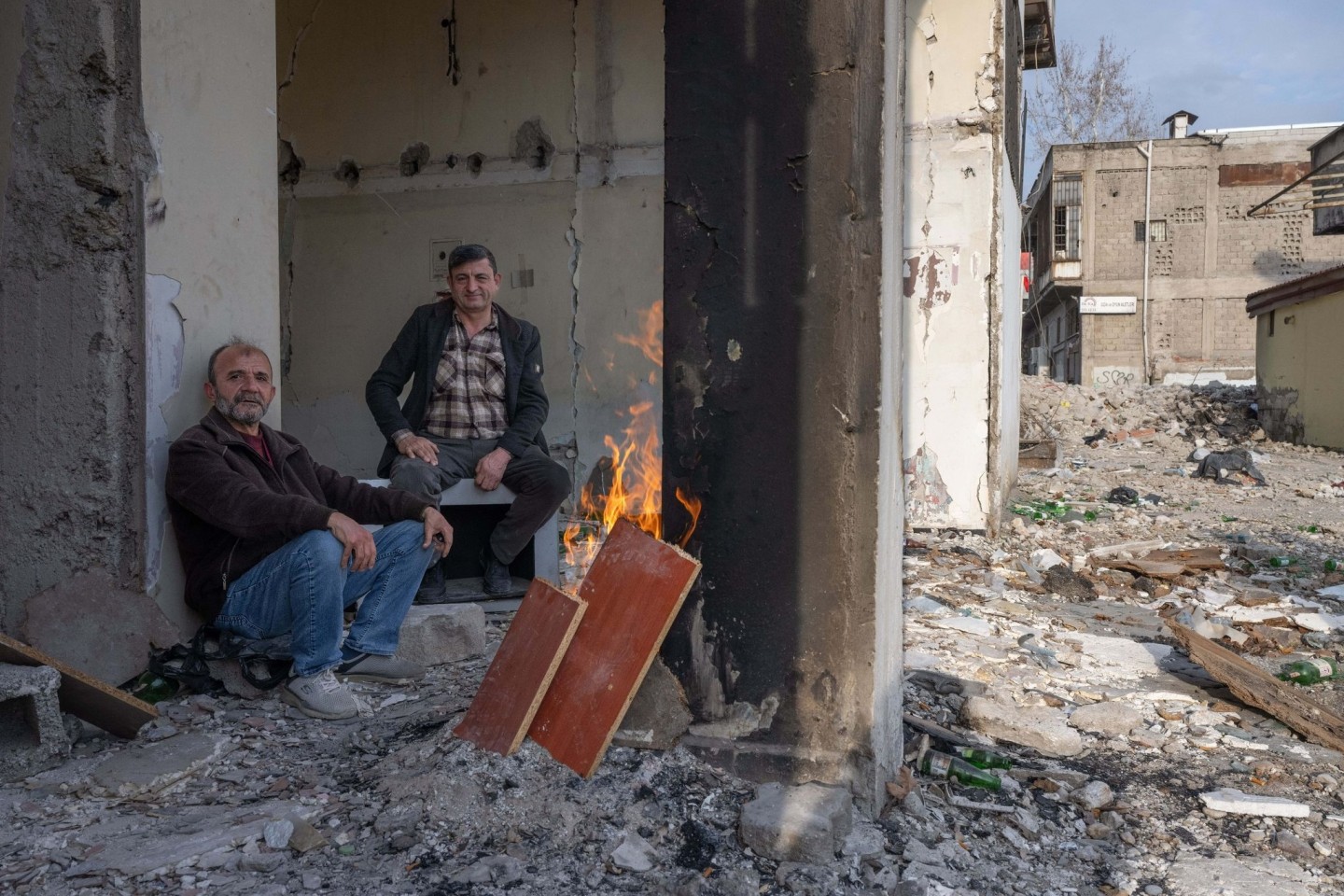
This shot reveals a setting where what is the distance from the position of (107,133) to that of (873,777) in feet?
11.0

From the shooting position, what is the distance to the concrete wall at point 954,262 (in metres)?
7.24

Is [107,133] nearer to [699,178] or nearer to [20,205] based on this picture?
[20,205]

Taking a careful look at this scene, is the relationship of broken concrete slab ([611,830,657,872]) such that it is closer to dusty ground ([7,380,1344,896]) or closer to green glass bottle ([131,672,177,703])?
dusty ground ([7,380,1344,896])

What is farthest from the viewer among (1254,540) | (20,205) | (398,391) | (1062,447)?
(1062,447)

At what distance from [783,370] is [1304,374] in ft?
55.7

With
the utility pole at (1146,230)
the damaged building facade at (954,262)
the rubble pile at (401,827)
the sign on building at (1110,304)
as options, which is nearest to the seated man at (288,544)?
the rubble pile at (401,827)

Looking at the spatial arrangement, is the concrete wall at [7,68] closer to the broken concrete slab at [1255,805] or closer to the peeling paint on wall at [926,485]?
the broken concrete slab at [1255,805]

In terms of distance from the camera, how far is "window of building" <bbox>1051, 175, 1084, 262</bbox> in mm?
27328

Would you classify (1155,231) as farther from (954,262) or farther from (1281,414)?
(954,262)

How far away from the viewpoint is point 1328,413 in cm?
1520

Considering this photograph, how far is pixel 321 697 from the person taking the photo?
3.36m

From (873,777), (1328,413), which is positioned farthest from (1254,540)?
(1328,413)

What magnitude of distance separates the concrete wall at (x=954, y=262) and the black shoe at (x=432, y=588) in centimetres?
391

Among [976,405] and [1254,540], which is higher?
[976,405]
